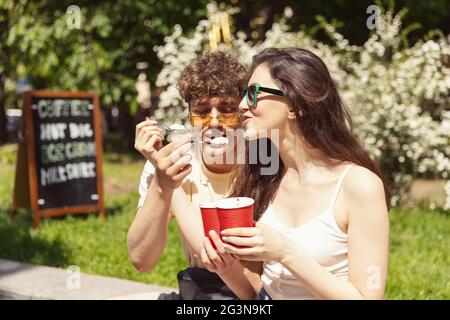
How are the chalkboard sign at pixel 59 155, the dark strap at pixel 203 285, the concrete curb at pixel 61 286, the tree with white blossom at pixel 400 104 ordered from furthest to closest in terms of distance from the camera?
the tree with white blossom at pixel 400 104 < the chalkboard sign at pixel 59 155 < the concrete curb at pixel 61 286 < the dark strap at pixel 203 285

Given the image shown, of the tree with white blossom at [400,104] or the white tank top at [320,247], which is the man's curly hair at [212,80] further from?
the tree with white blossom at [400,104]

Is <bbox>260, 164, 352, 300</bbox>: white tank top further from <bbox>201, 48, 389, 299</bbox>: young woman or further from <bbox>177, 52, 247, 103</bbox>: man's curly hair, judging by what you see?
<bbox>177, 52, 247, 103</bbox>: man's curly hair

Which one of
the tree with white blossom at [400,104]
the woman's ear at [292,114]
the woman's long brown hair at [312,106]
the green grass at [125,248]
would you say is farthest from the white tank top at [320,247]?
the tree with white blossom at [400,104]

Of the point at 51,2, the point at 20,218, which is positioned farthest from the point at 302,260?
the point at 51,2

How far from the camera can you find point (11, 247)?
6.30m

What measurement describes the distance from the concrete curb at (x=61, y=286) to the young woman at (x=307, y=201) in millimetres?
2560

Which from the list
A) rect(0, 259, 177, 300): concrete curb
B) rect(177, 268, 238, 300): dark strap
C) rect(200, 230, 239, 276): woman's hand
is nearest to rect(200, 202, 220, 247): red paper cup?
rect(200, 230, 239, 276): woman's hand

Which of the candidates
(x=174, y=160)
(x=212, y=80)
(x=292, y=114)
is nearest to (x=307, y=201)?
(x=292, y=114)

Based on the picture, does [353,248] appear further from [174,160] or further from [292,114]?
[174,160]

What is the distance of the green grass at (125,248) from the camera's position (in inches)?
199

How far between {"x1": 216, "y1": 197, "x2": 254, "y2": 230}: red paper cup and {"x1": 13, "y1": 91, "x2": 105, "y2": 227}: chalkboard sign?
5.84 m

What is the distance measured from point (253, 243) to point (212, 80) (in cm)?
96

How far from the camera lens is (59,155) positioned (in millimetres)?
7578

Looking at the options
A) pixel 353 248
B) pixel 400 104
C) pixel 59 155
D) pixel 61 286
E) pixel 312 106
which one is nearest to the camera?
pixel 353 248
